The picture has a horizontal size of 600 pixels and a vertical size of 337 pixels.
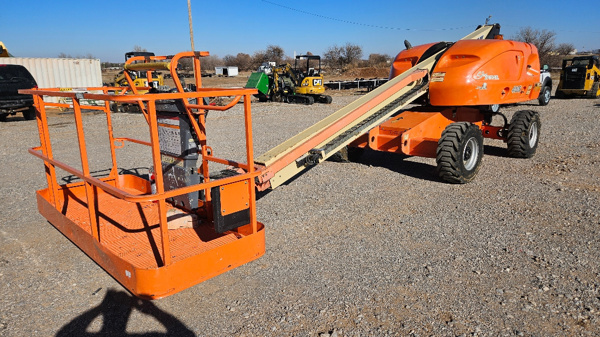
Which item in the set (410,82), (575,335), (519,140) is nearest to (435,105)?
(410,82)

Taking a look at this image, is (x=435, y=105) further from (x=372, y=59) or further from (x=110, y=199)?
(x=372, y=59)

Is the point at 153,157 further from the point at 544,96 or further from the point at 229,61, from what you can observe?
the point at 229,61

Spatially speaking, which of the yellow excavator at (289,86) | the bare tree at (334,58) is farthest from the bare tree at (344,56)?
the yellow excavator at (289,86)

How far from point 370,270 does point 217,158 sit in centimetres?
187

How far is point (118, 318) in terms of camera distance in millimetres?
3234

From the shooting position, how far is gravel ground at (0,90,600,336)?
314 cm

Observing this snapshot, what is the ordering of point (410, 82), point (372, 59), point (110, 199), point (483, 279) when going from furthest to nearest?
point (372, 59) < point (410, 82) < point (110, 199) < point (483, 279)

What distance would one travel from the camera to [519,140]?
310 inches

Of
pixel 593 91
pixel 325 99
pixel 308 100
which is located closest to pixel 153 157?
pixel 308 100

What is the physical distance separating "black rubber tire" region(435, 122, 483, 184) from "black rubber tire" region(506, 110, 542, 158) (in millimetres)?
1623

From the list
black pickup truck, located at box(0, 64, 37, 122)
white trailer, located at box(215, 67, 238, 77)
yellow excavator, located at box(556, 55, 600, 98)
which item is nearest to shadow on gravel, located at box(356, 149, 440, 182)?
black pickup truck, located at box(0, 64, 37, 122)

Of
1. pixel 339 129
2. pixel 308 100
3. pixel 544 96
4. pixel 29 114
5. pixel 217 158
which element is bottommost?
pixel 29 114

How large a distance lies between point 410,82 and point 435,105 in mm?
738

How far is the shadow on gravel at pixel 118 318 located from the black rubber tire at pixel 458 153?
177 inches
